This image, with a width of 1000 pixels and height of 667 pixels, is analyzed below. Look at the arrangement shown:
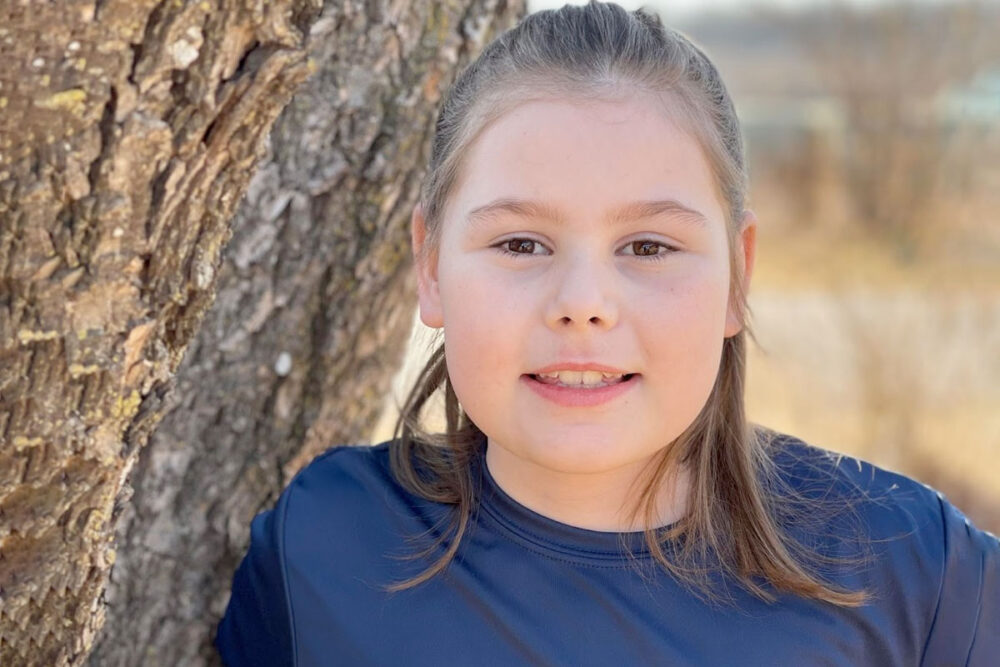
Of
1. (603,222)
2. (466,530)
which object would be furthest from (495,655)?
(603,222)

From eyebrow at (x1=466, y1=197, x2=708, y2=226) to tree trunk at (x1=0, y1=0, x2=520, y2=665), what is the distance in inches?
14.5

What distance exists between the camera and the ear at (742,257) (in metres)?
2.06

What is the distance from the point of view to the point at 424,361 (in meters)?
2.44

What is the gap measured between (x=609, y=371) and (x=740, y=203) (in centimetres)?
45

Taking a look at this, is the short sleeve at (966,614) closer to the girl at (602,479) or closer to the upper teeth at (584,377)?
the girl at (602,479)

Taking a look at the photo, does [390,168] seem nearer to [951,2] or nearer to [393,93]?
[393,93]

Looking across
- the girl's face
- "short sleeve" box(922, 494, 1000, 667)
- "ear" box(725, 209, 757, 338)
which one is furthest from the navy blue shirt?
"ear" box(725, 209, 757, 338)

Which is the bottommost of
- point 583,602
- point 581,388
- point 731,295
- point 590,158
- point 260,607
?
point 260,607

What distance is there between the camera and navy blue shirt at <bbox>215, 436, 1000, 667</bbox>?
185 centimetres

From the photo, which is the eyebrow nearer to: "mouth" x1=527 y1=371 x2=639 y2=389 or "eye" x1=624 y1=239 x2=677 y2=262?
"eye" x1=624 y1=239 x2=677 y2=262

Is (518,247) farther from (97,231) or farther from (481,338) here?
(97,231)

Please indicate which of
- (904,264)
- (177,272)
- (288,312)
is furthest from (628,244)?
(904,264)

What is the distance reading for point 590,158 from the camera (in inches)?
71.2

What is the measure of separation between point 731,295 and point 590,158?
402 millimetres
